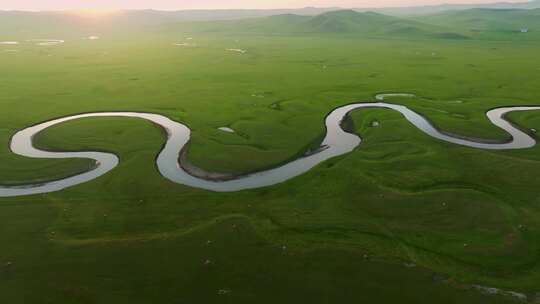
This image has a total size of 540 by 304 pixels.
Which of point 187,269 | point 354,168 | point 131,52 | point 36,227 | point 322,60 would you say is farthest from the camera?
point 131,52

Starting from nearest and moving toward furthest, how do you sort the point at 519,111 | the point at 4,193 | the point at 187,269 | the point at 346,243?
the point at 187,269 < the point at 346,243 < the point at 4,193 < the point at 519,111

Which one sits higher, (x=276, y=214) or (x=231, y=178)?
(x=231, y=178)

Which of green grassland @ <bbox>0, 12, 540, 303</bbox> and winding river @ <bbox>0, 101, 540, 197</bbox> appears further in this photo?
winding river @ <bbox>0, 101, 540, 197</bbox>

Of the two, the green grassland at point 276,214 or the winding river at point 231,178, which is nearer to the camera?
the green grassland at point 276,214

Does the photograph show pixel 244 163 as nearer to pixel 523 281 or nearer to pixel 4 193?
pixel 4 193

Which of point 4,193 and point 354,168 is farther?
point 354,168

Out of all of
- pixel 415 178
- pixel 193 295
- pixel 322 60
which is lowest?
pixel 193 295

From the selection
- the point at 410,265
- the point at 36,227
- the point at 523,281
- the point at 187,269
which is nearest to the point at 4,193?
the point at 36,227

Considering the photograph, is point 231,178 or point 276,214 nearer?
point 276,214
